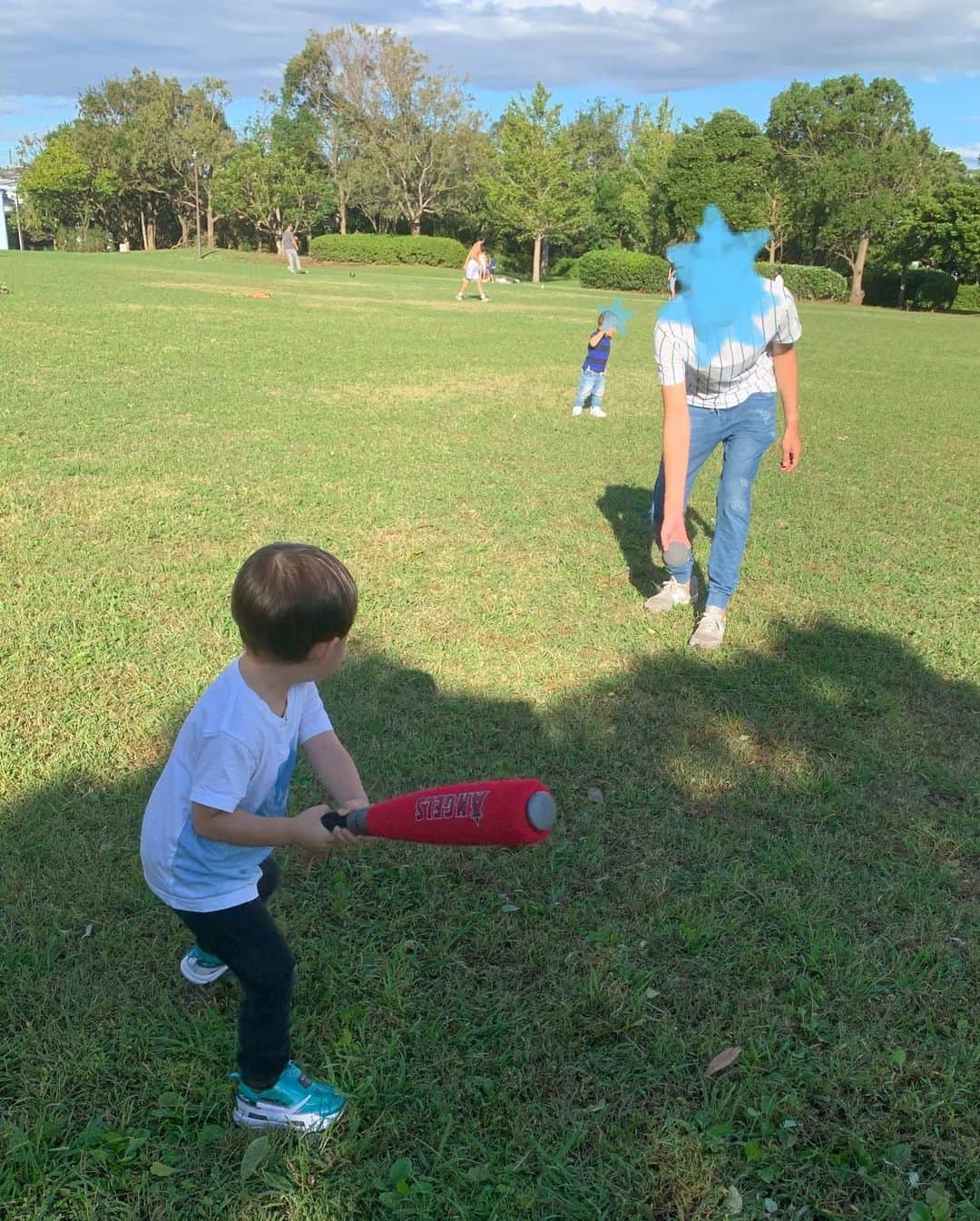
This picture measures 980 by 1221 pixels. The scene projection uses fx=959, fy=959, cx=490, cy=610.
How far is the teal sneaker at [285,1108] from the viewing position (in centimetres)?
232

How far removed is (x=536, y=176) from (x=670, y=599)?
179 feet

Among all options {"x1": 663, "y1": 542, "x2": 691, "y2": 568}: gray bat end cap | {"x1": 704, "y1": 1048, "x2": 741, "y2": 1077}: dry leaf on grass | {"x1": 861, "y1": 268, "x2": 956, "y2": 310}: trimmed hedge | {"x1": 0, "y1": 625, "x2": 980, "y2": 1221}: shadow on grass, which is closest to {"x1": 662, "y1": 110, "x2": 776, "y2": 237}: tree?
{"x1": 861, "y1": 268, "x2": 956, "y2": 310}: trimmed hedge

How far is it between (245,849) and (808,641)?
12.7 feet

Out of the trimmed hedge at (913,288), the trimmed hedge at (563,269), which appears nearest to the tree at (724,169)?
the trimmed hedge at (913,288)

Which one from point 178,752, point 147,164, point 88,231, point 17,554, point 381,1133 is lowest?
point 381,1133

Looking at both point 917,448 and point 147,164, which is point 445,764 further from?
point 147,164

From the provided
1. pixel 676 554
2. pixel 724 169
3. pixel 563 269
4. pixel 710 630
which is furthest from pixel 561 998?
pixel 563 269

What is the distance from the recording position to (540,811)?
5.78ft

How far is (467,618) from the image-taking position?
536 centimetres

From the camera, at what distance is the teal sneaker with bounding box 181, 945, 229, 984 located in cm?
271

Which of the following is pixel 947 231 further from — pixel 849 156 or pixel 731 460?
pixel 731 460

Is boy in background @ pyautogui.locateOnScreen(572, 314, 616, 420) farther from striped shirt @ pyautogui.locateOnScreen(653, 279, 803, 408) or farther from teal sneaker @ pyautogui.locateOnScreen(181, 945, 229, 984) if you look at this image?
teal sneaker @ pyautogui.locateOnScreen(181, 945, 229, 984)

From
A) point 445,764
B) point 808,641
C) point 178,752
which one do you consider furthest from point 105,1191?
point 808,641

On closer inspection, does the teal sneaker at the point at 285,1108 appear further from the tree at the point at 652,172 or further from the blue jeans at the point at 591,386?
the tree at the point at 652,172
